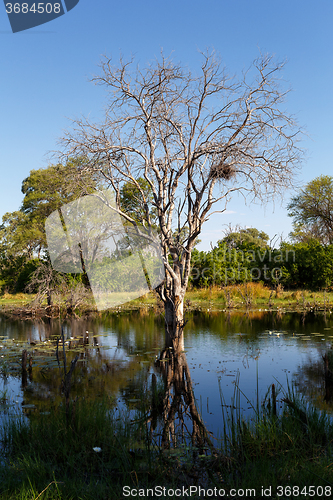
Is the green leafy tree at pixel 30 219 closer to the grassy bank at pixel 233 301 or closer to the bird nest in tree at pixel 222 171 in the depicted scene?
the grassy bank at pixel 233 301

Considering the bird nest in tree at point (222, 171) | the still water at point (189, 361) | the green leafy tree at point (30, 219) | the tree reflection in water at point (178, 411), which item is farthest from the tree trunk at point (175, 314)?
the green leafy tree at point (30, 219)

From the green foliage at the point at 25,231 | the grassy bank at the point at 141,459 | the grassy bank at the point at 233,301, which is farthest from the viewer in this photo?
the green foliage at the point at 25,231

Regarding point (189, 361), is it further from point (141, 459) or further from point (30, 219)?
point (30, 219)

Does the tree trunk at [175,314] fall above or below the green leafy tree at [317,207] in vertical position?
below

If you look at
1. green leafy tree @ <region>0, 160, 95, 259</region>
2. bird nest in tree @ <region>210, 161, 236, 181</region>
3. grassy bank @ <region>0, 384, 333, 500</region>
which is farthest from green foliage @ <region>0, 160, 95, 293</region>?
grassy bank @ <region>0, 384, 333, 500</region>

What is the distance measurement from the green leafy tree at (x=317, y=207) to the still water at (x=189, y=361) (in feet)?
73.8

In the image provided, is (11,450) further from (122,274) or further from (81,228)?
(81,228)

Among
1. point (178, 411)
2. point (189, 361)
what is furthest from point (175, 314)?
point (178, 411)

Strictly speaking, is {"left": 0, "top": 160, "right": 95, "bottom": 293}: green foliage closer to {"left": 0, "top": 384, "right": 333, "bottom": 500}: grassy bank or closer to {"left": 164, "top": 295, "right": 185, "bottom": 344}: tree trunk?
{"left": 164, "top": 295, "right": 185, "bottom": 344}: tree trunk

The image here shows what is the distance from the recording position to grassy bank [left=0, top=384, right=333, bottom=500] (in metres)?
3.54

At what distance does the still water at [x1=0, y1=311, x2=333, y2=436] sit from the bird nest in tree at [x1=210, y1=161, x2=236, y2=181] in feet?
15.6

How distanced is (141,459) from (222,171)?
8430 millimetres

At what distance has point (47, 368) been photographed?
8.92 m

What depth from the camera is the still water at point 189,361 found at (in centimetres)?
668
